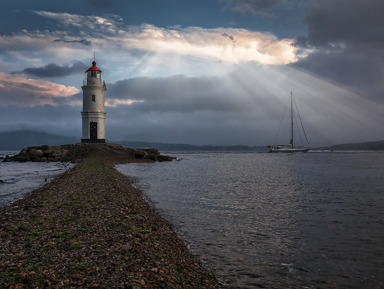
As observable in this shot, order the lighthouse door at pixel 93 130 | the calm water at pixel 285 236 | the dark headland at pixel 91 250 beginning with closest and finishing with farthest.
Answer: the dark headland at pixel 91 250, the calm water at pixel 285 236, the lighthouse door at pixel 93 130

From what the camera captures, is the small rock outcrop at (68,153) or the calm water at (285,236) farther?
the small rock outcrop at (68,153)

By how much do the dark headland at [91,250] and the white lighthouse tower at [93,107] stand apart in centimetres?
5549

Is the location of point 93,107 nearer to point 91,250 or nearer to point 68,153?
point 68,153

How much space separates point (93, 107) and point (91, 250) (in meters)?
64.0

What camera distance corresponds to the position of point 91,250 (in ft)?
25.6

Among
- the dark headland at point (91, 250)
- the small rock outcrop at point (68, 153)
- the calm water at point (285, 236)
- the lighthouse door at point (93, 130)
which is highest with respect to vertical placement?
the lighthouse door at point (93, 130)

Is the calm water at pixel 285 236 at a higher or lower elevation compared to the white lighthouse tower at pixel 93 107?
lower

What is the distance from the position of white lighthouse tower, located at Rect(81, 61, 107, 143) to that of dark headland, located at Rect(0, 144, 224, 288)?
2184 inches

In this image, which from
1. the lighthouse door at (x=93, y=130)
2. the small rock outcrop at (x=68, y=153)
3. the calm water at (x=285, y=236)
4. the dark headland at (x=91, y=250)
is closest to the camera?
the dark headland at (x=91, y=250)

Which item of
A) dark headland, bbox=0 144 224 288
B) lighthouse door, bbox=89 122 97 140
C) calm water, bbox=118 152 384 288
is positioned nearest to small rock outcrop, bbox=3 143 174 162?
lighthouse door, bbox=89 122 97 140

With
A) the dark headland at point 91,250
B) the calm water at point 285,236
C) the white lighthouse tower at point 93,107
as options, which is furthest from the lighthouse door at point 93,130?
the dark headland at point 91,250

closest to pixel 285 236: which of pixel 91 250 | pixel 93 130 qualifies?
pixel 91 250

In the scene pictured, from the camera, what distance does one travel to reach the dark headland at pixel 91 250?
612cm

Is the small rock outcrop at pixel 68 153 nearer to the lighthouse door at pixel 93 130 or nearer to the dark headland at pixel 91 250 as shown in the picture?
the lighthouse door at pixel 93 130
